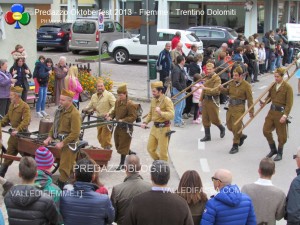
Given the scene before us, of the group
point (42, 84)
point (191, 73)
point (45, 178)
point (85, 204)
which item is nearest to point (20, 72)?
point (42, 84)

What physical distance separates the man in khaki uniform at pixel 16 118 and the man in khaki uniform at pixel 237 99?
13.7 feet

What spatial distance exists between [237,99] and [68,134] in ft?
13.5

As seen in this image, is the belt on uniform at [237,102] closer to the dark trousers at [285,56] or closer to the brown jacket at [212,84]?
the brown jacket at [212,84]

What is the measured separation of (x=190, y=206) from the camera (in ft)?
19.4

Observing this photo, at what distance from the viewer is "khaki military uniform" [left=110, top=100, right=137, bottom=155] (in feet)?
34.6

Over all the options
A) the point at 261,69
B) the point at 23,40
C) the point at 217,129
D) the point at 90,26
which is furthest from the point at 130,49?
the point at 217,129

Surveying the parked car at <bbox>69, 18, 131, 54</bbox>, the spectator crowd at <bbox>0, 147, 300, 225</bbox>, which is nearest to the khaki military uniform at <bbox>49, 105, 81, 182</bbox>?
the spectator crowd at <bbox>0, 147, 300, 225</bbox>

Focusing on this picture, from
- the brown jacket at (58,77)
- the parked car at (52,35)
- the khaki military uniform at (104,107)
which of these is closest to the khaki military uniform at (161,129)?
the khaki military uniform at (104,107)

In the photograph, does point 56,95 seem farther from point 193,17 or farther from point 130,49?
point 193,17

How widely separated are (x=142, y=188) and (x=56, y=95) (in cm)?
1041

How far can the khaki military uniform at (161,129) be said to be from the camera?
1023cm

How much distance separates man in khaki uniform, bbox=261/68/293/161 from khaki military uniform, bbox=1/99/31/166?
4.59 m

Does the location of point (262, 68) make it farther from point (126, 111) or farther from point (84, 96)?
point (126, 111)

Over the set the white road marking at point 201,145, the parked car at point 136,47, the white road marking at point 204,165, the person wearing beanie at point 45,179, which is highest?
the parked car at point 136,47
